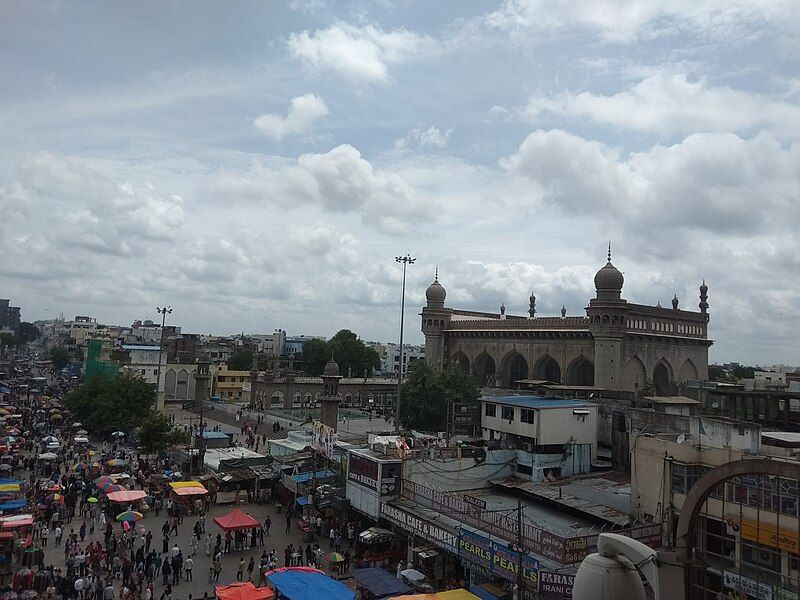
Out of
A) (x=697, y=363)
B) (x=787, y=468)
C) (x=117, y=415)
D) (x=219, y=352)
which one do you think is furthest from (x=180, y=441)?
(x=219, y=352)

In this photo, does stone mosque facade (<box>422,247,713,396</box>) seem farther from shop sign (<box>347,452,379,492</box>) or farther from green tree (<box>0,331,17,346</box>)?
green tree (<box>0,331,17,346</box>)

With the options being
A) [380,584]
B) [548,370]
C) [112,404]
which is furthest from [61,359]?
[380,584]

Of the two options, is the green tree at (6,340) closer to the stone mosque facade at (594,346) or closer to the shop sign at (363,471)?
the stone mosque facade at (594,346)

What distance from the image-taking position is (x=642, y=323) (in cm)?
5141

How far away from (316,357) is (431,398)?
52.0 m

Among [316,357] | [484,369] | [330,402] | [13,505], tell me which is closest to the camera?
[13,505]

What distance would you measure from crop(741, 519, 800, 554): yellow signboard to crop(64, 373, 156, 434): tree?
38.6m

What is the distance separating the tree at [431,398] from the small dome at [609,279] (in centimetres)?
1420

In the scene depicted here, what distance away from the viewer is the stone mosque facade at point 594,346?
49.7 m

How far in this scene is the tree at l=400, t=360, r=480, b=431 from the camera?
42.1 meters

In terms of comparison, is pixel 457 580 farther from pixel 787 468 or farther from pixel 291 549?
pixel 787 468

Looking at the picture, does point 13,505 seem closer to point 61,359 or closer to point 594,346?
point 594,346

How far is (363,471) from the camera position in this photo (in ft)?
83.9

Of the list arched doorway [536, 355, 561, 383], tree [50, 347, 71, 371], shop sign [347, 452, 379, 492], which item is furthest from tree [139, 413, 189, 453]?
tree [50, 347, 71, 371]
